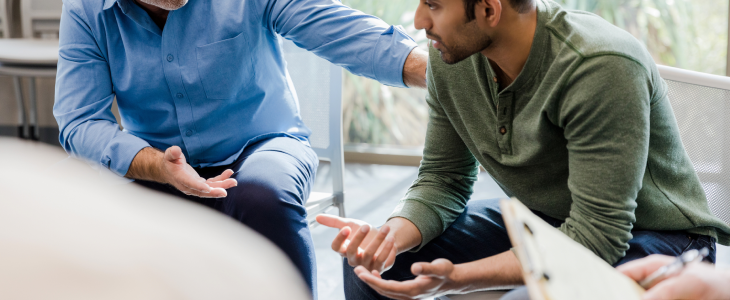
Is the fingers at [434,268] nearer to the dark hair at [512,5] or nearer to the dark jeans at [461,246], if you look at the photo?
the dark jeans at [461,246]

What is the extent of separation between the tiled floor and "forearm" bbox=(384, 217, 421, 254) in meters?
0.80

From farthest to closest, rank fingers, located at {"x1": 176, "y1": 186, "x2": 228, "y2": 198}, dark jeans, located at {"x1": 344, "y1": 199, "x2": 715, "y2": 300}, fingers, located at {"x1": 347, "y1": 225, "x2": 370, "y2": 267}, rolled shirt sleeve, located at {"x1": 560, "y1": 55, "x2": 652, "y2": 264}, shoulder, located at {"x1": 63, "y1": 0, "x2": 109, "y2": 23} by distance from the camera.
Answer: shoulder, located at {"x1": 63, "y1": 0, "x2": 109, "y2": 23}
fingers, located at {"x1": 176, "y1": 186, "x2": 228, "y2": 198}
dark jeans, located at {"x1": 344, "y1": 199, "x2": 715, "y2": 300}
fingers, located at {"x1": 347, "y1": 225, "x2": 370, "y2": 267}
rolled shirt sleeve, located at {"x1": 560, "y1": 55, "x2": 652, "y2": 264}

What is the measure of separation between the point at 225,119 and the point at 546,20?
88cm

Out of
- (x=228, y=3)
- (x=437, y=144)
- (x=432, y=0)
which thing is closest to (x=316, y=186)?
(x=228, y=3)

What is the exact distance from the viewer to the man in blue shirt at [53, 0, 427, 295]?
140 cm

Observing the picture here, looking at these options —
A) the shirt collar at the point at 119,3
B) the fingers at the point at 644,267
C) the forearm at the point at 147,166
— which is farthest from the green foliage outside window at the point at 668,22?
the fingers at the point at 644,267

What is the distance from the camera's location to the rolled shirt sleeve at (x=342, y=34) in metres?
1.39

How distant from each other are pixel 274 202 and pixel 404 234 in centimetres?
32

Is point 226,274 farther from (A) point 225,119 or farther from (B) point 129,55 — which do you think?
(B) point 129,55

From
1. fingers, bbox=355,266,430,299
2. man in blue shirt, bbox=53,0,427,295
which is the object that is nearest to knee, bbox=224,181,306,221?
man in blue shirt, bbox=53,0,427,295

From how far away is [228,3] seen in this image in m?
1.46

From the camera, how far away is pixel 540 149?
0.95 m

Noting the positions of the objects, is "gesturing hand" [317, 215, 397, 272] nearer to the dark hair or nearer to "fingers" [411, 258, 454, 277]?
"fingers" [411, 258, 454, 277]

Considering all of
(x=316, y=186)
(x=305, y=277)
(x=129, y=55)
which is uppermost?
(x=129, y=55)
